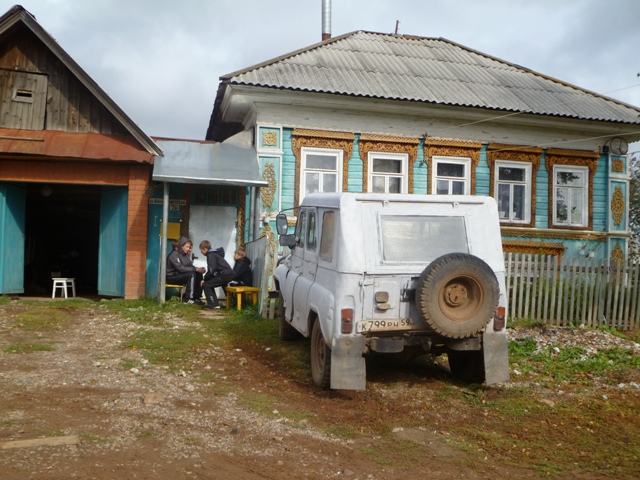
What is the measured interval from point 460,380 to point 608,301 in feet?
17.5

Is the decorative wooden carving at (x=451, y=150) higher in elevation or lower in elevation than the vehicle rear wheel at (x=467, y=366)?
higher

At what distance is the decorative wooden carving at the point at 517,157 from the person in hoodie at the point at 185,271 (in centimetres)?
766

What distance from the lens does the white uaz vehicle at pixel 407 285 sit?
609 cm

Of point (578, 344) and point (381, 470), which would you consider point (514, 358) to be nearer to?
point (578, 344)

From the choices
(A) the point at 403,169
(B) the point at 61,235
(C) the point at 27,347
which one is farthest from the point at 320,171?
(B) the point at 61,235

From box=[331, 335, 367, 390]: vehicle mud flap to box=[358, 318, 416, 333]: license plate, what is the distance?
15cm

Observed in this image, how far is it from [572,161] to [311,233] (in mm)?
11241

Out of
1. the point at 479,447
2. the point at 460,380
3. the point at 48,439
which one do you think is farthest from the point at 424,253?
the point at 48,439

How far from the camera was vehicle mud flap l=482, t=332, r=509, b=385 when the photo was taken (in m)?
6.43

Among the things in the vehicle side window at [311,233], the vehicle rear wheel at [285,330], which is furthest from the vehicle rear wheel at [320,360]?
the vehicle rear wheel at [285,330]

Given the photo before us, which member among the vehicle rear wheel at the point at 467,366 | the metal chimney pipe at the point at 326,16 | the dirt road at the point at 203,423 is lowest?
the dirt road at the point at 203,423

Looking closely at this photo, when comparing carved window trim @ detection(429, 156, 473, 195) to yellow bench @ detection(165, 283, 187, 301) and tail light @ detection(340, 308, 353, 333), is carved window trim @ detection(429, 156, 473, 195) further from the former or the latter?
tail light @ detection(340, 308, 353, 333)

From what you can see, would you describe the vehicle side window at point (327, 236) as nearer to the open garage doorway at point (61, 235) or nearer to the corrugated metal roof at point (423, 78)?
the corrugated metal roof at point (423, 78)

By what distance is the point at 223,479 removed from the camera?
4.07 metres
